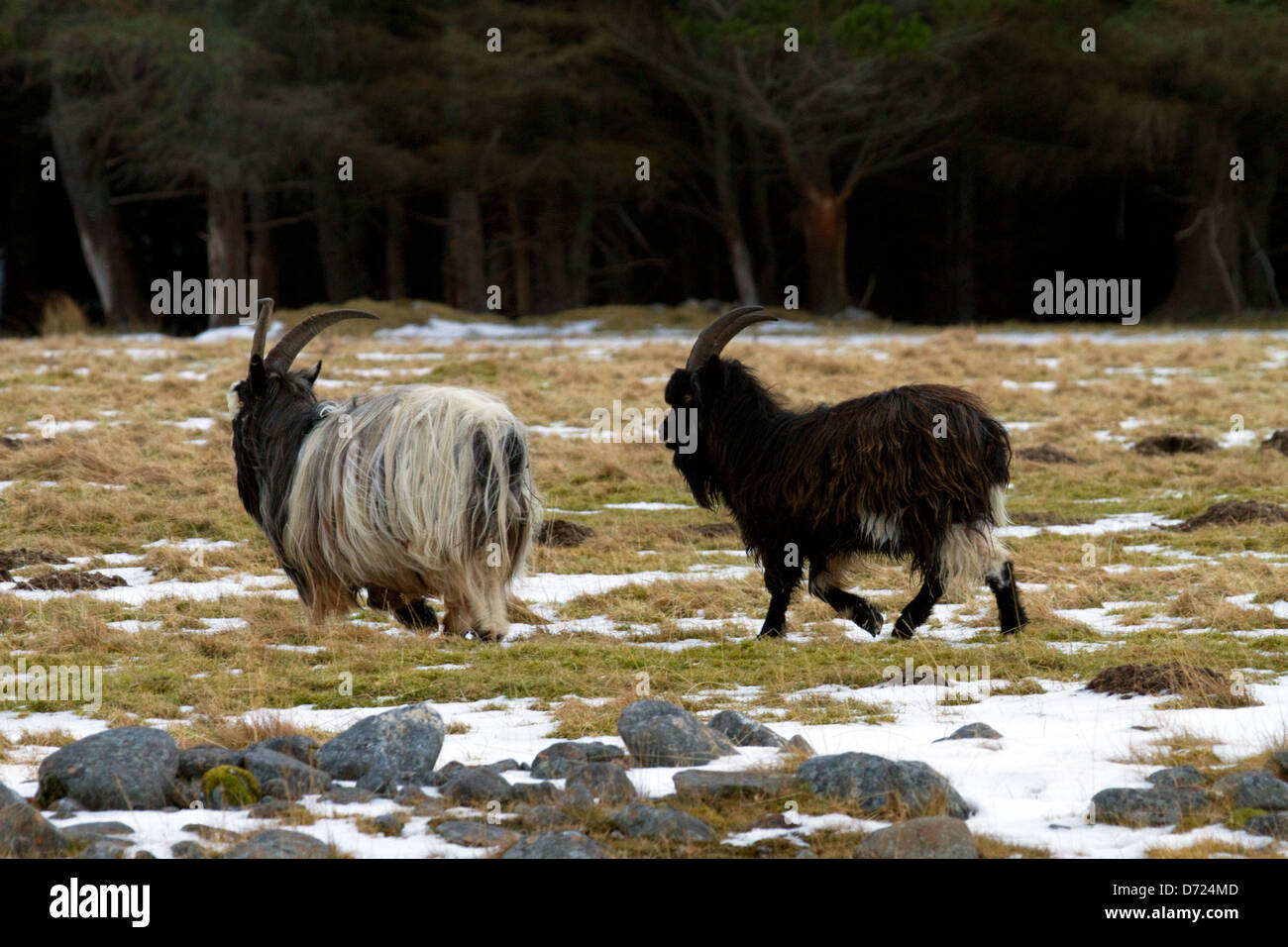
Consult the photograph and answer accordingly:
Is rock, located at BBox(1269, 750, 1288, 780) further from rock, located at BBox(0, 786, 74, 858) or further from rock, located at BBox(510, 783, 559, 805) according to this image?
rock, located at BBox(0, 786, 74, 858)

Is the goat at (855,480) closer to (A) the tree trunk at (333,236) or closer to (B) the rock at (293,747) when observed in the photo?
(B) the rock at (293,747)

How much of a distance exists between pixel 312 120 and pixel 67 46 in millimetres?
4194

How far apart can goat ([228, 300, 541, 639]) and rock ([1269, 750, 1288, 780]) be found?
3.69 m

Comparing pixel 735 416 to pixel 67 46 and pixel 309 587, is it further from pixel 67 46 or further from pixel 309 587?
pixel 67 46

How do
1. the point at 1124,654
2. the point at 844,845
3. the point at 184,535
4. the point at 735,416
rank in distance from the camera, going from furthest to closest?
the point at 184,535 < the point at 735,416 < the point at 1124,654 < the point at 844,845

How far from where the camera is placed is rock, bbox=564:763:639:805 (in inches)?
187

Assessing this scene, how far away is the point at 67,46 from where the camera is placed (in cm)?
2667

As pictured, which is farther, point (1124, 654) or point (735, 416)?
point (735, 416)

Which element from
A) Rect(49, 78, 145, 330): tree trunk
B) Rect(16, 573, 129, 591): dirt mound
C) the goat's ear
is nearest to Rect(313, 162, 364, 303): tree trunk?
Rect(49, 78, 145, 330): tree trunk

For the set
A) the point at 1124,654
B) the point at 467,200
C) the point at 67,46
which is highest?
the point at 67,46

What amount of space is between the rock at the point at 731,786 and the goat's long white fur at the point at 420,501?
2819mm

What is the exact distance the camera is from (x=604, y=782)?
479 cm

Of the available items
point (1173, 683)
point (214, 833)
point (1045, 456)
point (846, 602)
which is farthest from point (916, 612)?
point (1045, 456)

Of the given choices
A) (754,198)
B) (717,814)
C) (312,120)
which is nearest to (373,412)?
(717,814)
